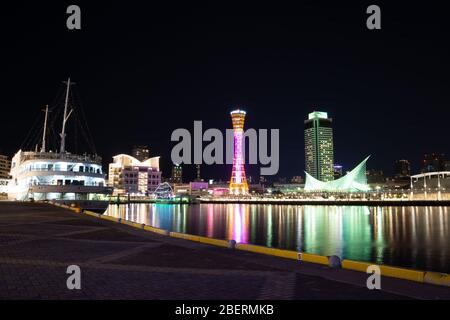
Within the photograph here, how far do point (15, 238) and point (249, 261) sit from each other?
1214cm

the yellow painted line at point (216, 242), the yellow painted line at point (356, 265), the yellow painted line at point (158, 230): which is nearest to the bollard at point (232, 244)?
the yellow painted line at point (216, 242)

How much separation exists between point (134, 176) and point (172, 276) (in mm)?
174217

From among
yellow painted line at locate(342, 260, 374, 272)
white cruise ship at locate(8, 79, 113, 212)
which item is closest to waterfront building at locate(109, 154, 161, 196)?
white cruise ship at locate(8, 79, 113, 212)

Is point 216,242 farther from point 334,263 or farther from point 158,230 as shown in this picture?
point 334,263

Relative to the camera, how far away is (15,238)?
18672mm

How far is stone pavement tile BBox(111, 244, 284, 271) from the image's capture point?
1251 centimetres

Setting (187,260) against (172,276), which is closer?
(172,276)

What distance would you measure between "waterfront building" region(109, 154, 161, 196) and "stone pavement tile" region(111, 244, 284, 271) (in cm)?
16483

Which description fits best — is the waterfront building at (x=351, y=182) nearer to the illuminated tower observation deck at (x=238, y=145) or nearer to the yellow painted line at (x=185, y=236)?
the illuminated tower observation deck at (x=238, y=145)

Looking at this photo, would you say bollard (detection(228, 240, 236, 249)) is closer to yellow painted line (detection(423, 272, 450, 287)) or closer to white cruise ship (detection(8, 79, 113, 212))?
yellow painted line (detection(423, 272, 450, 287))

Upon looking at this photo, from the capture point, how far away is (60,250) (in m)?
15.4

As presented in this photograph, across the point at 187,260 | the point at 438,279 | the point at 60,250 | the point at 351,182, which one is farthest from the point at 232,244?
the point at 351,182

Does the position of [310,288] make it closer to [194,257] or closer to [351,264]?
[351,264]

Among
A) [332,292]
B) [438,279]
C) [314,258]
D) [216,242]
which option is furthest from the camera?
[216,242]
